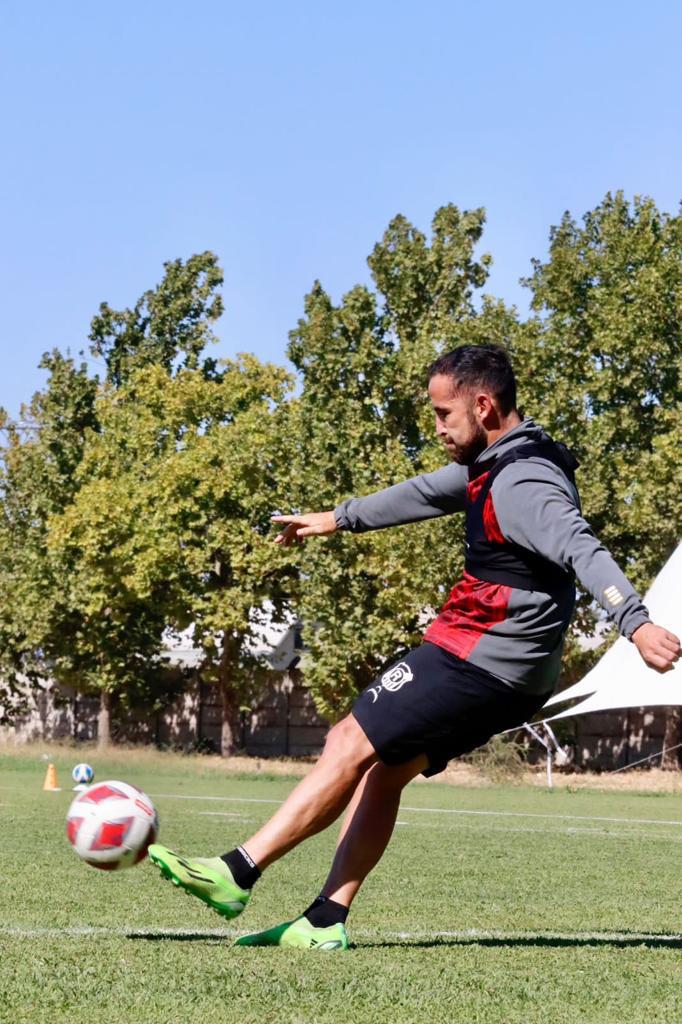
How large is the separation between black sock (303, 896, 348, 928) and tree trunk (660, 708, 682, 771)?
34568 millimetres

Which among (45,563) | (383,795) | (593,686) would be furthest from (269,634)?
(383,795)

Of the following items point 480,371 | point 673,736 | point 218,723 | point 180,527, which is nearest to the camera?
point 480,371

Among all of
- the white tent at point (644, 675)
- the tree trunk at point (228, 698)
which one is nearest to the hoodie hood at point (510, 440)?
the white tent at point (644, 675)

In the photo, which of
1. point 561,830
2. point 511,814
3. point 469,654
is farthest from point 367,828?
point 511,814

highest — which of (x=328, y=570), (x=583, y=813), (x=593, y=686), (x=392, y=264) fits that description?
(x=392, y=264)

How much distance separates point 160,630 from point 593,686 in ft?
97.0

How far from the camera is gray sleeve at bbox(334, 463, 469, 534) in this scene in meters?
5.98

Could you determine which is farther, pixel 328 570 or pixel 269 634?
pixel 269 634

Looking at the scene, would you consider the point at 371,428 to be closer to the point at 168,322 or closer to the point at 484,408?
the point at 168,322

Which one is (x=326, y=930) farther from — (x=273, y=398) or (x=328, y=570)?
(x=273, y=398)

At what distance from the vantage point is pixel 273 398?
49156 millimetres

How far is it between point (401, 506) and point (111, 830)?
5.48 feet

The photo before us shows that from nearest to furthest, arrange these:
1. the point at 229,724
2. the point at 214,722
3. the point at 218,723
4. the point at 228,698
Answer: the point at 229,724 → the point at 228,698 → the point at 218,723 → the point at 214,722

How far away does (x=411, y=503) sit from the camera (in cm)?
612
